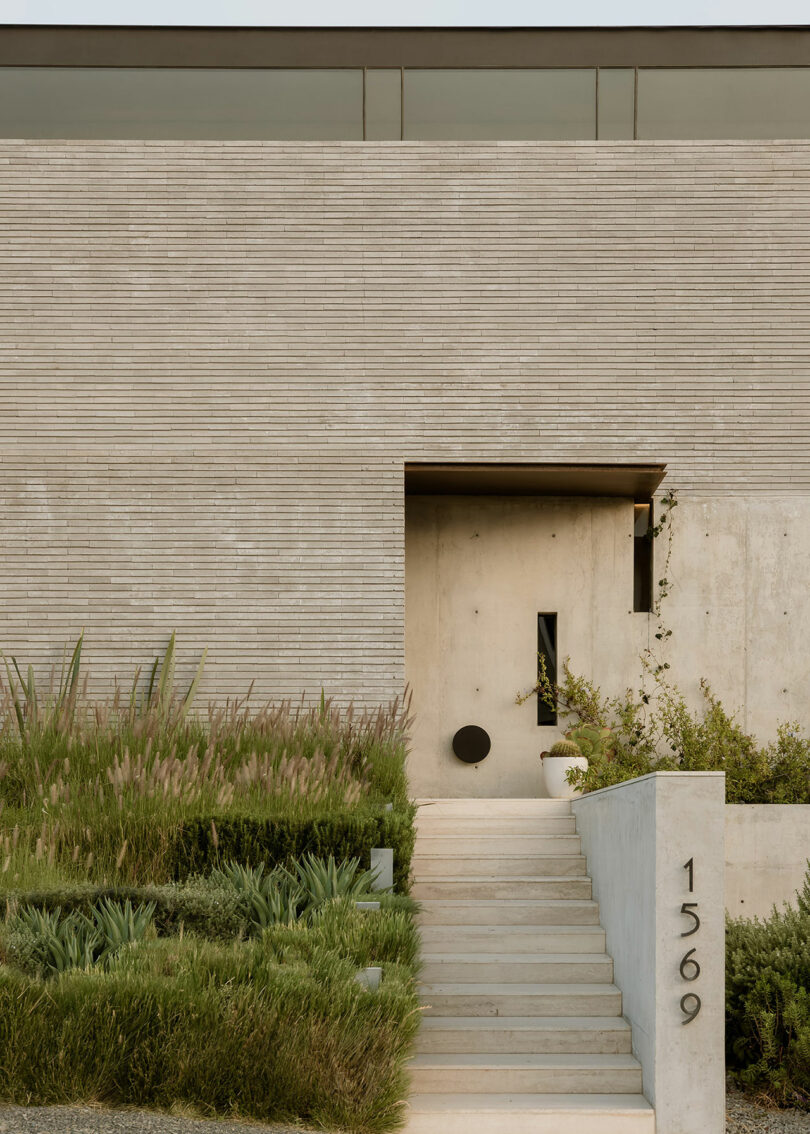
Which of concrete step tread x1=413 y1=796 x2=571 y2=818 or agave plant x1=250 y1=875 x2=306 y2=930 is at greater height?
concrete step tread x1=413 y1=796 x2=571 y2=818

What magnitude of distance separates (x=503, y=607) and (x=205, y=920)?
5841mm

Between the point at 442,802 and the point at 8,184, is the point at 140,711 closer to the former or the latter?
the point at 442,802

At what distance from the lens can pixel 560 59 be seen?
11000 millimetres

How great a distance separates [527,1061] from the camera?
6371mm

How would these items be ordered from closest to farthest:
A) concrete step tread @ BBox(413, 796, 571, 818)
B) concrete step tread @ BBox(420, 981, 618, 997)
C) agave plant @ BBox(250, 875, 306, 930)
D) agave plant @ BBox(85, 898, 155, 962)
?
agave plant @ BBox(85, 898, 155, 962), agave plant @ BBox(250, 875, 306, 930), concrete step tread @ BBox(420, 981, 618, 997), concrete step tread @ BBox(413, 796, 571, 818)

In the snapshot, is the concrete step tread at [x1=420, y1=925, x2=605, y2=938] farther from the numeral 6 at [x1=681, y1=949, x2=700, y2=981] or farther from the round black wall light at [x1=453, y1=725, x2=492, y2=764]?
the round black wall light at [x1=453, y1=725, x2=492, y2=764]

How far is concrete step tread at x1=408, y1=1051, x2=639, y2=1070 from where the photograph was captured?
20.5 feet

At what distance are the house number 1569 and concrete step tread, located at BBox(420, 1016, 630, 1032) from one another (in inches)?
27.5

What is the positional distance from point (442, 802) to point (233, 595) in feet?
8.96

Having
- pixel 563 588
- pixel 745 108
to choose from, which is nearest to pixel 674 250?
pixel 745 108

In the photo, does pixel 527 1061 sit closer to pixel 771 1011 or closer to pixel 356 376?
pixel 771 1011

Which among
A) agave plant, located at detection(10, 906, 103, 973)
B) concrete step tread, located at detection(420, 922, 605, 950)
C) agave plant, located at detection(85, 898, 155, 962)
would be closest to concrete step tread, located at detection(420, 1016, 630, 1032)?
concrete step tread, located at detection(420, 922, 605, 950)

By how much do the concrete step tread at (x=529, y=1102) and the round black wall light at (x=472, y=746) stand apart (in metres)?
5.14

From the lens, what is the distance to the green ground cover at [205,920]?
4.95m
